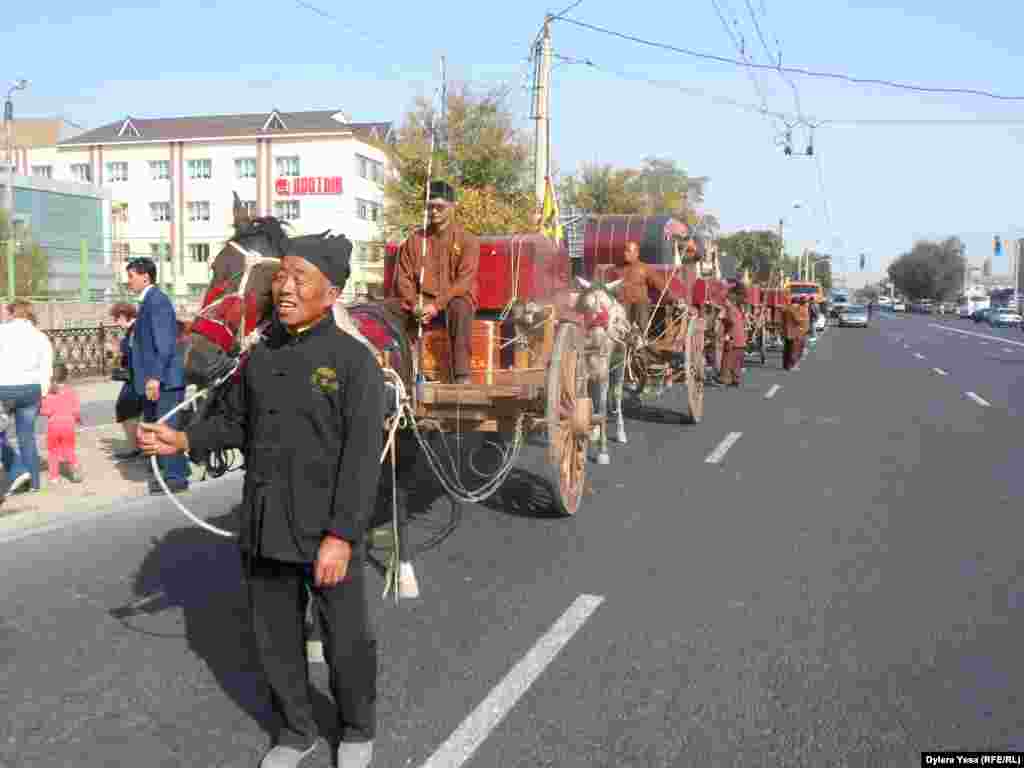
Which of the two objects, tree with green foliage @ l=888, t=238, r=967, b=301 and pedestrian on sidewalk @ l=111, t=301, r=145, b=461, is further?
tree with green foliage @ l=888, t=238, r=967, b=301

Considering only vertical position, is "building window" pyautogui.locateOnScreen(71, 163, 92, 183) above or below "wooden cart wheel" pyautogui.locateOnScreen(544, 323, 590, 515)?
above

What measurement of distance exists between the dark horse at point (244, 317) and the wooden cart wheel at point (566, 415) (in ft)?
3.65

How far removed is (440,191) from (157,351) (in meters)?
3.04

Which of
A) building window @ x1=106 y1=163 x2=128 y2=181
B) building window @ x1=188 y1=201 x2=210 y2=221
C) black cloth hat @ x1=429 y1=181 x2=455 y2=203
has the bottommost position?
black cloth hat @ x1=429 y1=181 x2=455 y2=203

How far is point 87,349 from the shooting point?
726 inches

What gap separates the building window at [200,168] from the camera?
59.1m

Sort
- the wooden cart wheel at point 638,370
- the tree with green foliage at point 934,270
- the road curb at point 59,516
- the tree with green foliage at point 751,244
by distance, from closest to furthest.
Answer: the road curb at point 59,516 < the wooden cart wheel at point 638,370 < the tree with green foliage at point 751,244 < the tree with green foliage at point 934,270

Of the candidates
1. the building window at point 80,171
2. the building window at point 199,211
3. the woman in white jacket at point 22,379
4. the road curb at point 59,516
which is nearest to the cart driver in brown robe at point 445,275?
the road curb at point 59,516

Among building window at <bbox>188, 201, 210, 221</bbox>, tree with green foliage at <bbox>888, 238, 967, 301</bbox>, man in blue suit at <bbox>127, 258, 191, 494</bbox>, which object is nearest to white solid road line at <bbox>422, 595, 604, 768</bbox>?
man in blue suit at <bbox>127, 258, 191, 494</bbox>

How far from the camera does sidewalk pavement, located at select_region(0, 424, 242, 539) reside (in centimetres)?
779

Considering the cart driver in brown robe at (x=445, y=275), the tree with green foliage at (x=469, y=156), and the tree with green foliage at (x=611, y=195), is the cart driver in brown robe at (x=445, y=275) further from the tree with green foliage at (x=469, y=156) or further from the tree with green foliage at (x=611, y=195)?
the tree with green foliage at (x=611, y=195)

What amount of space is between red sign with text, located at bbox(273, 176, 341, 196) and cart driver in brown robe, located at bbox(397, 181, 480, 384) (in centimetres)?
5063

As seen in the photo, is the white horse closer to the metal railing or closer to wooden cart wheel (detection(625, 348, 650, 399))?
wooden cart wheel (detection(625, 348, 650, 399))

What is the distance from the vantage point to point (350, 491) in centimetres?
357
